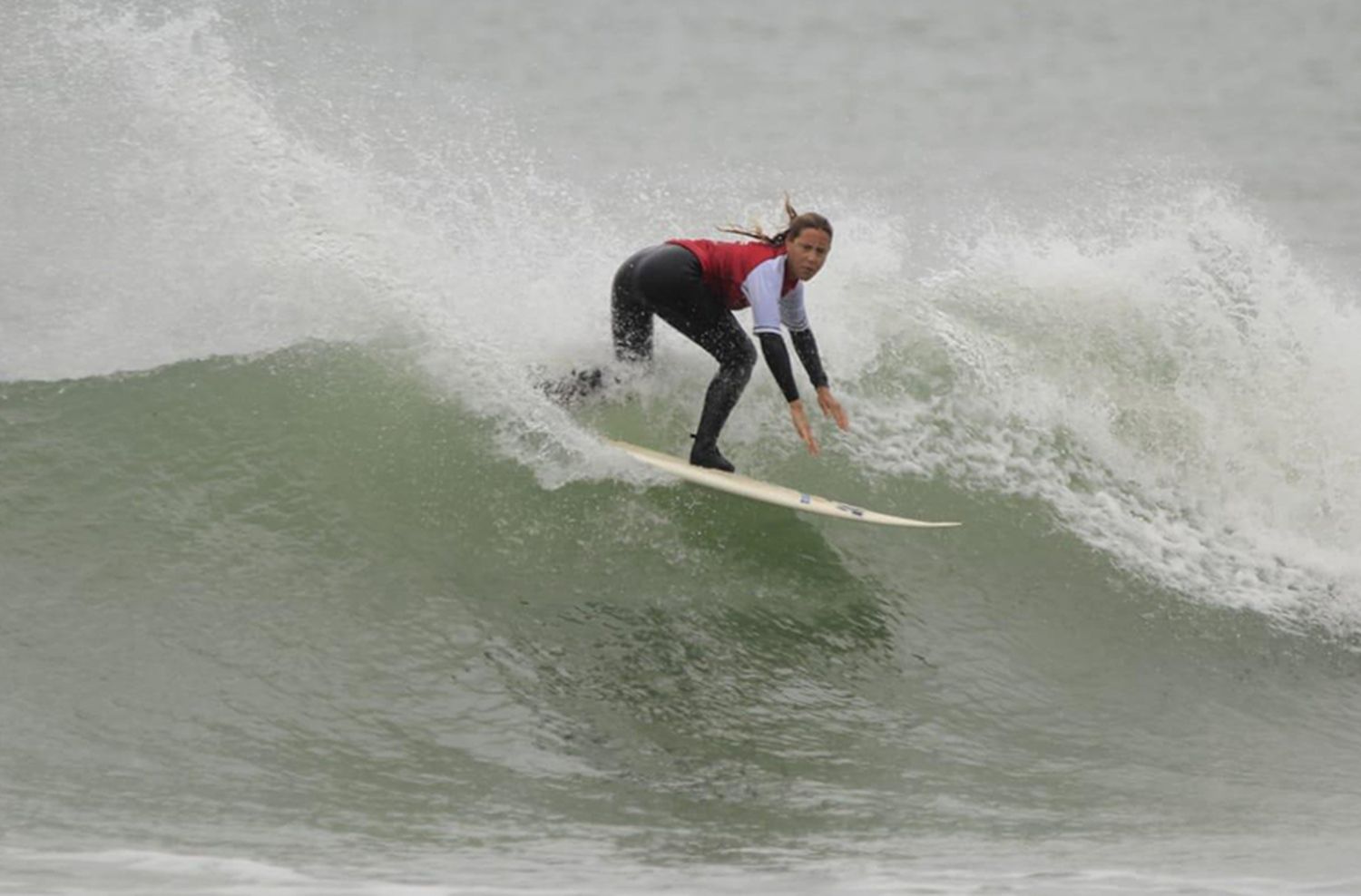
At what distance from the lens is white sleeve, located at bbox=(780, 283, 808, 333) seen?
729 centimetres

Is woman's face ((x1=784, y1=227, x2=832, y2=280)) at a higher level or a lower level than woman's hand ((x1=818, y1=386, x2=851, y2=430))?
higher

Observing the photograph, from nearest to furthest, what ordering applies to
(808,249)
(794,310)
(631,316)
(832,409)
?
(808,249) → (832,409) → (794,310) → (631,316)

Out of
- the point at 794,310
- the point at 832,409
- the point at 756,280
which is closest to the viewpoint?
the point at 756,280

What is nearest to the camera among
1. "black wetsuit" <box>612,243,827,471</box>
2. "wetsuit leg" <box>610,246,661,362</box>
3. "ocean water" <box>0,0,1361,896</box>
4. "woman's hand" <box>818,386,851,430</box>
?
"ocean water" <box>0,0,1361,896</box>

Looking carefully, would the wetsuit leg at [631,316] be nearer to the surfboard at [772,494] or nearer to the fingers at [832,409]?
the surfboard at [772,494]

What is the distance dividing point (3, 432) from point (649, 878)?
4.71 m

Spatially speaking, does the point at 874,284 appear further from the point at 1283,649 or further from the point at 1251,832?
the point at 1251,832

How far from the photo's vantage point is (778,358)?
7000mm

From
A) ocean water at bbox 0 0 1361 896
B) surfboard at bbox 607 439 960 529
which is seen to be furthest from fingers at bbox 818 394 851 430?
ocean water at bbox 0 0 1361 896

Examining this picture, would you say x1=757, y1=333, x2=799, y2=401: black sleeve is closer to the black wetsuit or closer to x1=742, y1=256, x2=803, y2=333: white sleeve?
x1=742, y1=256, x2=803, y2=333: white sleeve

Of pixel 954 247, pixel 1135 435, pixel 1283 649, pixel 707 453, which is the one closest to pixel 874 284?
pixel 1135 435

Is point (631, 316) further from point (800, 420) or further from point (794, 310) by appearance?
point (800, 420)

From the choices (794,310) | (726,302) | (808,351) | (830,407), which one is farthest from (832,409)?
(726,302)

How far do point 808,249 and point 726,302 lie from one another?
0.61 meters
